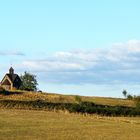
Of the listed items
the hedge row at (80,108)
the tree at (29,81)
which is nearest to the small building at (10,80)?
the tree at (29,81)

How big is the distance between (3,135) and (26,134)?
1.90m

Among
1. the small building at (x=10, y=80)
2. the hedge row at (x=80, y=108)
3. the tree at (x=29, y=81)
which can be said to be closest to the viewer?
the hedge row at (x=80, y=108)

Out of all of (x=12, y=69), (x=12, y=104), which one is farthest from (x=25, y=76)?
(x=12, y=104)

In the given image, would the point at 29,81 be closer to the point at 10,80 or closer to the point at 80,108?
the point at 10,80

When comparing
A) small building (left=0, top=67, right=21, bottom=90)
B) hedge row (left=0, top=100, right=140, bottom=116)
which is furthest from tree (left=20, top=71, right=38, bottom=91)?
hedge row (left=0, top=100, right=140, bottom=116)

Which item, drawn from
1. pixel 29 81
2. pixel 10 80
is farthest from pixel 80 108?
pixel 29 81

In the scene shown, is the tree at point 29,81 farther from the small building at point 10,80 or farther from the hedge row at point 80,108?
the hedge row at point 80,108

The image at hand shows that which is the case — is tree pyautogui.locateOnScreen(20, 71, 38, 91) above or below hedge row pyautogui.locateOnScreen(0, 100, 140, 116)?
above

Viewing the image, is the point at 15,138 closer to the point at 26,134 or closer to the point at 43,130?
the point at 26,134

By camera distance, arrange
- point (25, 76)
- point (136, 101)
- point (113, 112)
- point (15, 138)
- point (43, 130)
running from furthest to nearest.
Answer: point (25, 76), point (136, 101), point (113, 112), point (43, 130), point (15, 138)

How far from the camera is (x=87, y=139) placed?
3319 centimetres

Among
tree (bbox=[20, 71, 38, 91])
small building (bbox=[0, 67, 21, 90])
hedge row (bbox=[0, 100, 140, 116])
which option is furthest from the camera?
tree (bbox=[20, 71, 38, 91])

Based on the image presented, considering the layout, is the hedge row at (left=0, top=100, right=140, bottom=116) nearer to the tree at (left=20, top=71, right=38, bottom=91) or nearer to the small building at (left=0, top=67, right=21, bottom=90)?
the small building at (left=0, top=67, right=21, bottom=90)

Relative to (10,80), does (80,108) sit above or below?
below
